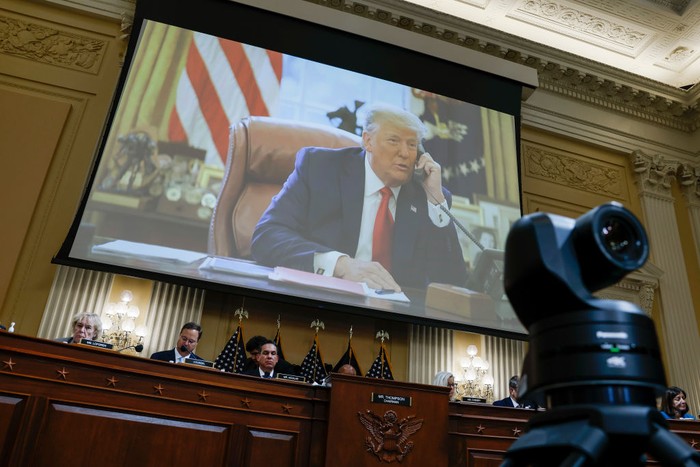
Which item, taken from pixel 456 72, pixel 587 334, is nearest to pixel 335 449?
pixel 587 334

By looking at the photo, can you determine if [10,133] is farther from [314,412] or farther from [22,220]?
[314,412]

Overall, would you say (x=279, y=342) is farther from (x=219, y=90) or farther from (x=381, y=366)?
(x=219, y=90)

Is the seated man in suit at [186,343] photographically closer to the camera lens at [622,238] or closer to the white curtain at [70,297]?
the white curtain at [70,297]

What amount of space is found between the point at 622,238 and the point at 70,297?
635 cm

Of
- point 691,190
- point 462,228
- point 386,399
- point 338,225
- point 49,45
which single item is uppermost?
point 691,190

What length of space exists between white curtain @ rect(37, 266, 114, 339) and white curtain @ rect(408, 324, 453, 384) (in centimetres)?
349

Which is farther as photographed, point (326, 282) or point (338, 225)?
point (338, 225)

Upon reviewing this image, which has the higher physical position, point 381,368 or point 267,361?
point 381,368

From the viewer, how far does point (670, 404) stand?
5.66 meters

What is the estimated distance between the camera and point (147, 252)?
6.09 metres

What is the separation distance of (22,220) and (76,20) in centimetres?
284

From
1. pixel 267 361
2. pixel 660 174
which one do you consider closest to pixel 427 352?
pixel 267 361

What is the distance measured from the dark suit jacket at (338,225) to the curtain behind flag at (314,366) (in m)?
0.94

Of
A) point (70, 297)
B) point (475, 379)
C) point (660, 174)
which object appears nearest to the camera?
point (70, 297)
